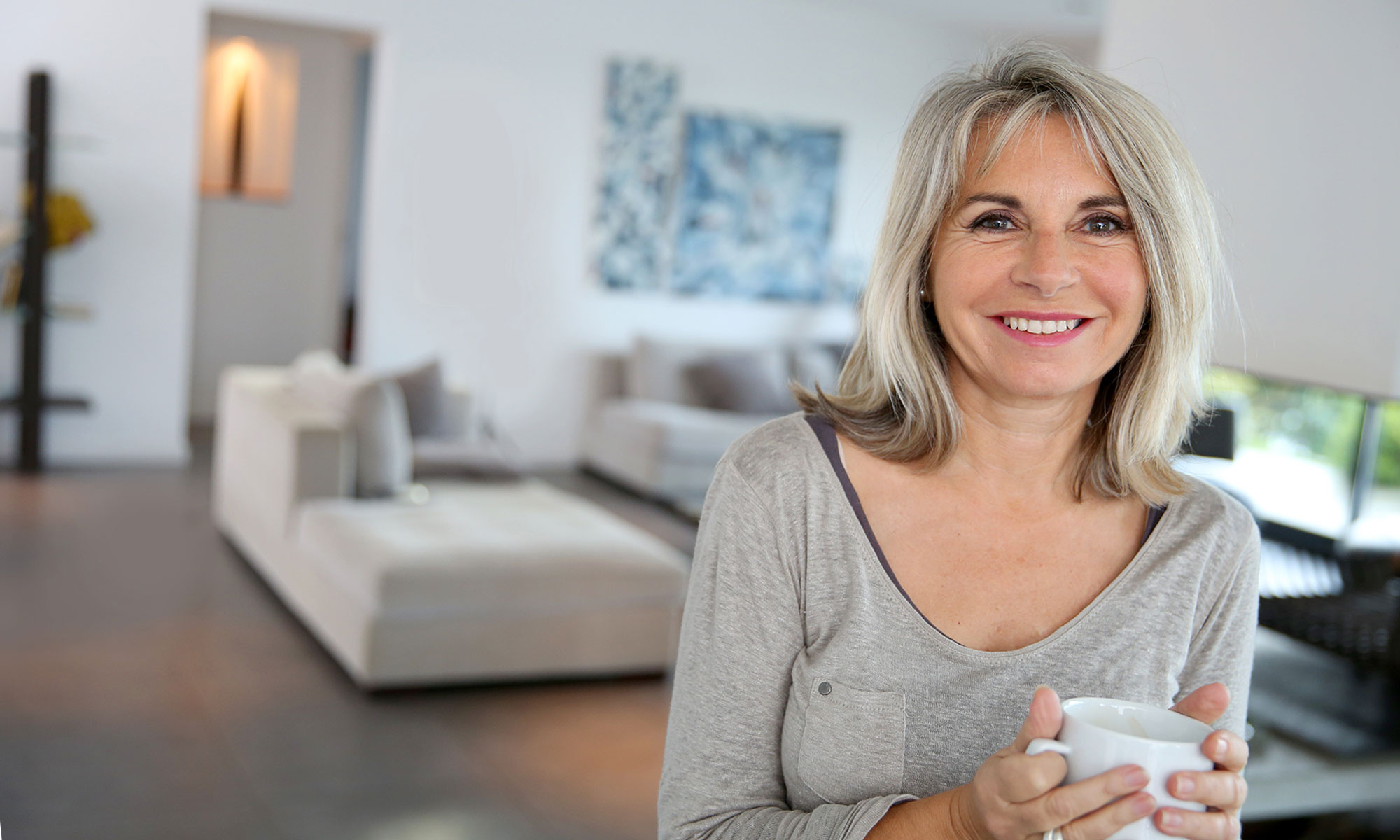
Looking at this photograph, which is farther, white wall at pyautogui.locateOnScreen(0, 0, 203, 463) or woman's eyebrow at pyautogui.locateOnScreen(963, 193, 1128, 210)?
white wall at pyautogui.locateOnScreen(0, 0, 203, 463)

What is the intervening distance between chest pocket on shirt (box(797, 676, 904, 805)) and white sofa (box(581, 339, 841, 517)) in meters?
4.92

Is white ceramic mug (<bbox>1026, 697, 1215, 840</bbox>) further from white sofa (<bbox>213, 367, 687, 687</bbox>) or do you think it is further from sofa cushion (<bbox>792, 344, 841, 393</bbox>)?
sofa cushion (<bbox>792, 344, 841, 393</bbox>)

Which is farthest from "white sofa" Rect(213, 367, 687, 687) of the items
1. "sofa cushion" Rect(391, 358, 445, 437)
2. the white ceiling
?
the white ceiling

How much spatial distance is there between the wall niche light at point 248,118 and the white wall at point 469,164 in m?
1.26

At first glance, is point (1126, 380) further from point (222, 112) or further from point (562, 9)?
point (222, 112)

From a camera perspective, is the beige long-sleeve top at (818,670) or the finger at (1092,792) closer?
the finger at (1092,792)

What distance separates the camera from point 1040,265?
1.06 meters

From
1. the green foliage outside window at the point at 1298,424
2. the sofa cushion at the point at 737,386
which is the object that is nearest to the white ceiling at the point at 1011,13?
the sofa cushion at the point at 737,386

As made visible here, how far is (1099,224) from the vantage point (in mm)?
1091

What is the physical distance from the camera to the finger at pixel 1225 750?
0.77 m

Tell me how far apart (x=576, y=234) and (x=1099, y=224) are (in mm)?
6233

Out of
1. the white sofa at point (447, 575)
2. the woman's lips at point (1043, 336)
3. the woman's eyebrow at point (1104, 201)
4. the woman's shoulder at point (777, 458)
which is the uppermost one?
the woman's eyebrow at point (1104, 201)

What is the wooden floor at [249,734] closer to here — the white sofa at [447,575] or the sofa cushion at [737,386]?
the white sofa at [447,575]

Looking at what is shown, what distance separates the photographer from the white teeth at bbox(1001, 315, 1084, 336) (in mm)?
1079
